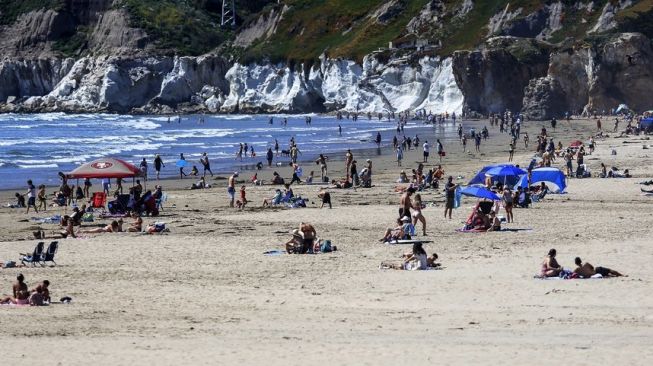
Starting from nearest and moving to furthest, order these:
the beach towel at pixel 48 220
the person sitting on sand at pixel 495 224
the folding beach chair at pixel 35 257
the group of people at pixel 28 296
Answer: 1. the group of people at pixel 28 296
2. the folding beach chair at pixel 35 257
3. the person sitting on sand at pixel 495 224
4. the beach towel at pixel 48 220

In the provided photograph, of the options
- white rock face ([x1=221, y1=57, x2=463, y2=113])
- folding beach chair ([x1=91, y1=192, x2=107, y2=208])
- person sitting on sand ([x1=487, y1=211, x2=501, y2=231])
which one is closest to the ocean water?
white rock face ([x1=221, y1=57, x2=463, y2=113])

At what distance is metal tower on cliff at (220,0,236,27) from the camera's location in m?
138

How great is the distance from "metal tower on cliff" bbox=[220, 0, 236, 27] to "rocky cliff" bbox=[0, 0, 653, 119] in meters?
1.63

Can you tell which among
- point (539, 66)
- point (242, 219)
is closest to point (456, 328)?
point (242, 219)

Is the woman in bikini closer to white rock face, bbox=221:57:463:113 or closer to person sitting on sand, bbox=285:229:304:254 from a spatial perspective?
person sitting on sand, bbox=285:229:304:254

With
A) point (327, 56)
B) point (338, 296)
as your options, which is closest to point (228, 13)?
point (327, 56)

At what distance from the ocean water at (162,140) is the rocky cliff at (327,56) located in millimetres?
6539

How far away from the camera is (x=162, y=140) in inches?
2640

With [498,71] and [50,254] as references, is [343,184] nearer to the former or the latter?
[50,254]

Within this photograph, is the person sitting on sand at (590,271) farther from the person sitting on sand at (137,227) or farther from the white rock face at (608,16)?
the white rock face at (608,16)

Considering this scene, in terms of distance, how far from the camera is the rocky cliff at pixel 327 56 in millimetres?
84500

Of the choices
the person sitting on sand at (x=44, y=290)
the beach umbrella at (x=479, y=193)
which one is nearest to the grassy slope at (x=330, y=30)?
the beach umbrella at (x=479, y=193)

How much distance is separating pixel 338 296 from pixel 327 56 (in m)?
96.0

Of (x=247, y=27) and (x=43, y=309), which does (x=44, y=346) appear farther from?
(x=247, y=27)
